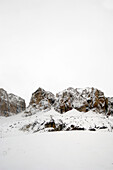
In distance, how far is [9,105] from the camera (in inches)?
2442

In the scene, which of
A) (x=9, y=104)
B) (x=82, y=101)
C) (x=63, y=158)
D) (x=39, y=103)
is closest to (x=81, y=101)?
(x=82, y=101)

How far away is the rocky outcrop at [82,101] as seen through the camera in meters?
36.8

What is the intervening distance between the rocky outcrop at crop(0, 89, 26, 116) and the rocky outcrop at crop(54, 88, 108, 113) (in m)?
33.2

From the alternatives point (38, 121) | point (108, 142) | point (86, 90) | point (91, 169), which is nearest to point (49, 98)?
point (86, 90)

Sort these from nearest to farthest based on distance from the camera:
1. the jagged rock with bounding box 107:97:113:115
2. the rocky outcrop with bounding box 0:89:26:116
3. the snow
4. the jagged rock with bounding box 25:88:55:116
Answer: the snow, the jagged rock with bounding box 107:97:113:115, the jagged rock with bounding box 25:88:55:116, the rocky outcrop with bounding box 0:89:26:116

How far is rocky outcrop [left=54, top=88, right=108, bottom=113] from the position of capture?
36812mm

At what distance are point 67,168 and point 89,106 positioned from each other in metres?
33.4

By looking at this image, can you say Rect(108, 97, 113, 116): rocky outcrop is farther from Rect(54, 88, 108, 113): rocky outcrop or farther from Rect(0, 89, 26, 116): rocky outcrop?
Rect(0, 89, 26, 116): rocky outcrop

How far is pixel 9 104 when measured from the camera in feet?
204

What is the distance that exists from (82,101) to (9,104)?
43.8 metres

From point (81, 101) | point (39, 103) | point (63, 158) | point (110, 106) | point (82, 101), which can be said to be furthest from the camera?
point (39, 103)

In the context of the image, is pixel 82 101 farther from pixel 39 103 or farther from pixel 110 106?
pixel 39 103

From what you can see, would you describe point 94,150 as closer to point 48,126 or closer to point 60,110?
point 48,126

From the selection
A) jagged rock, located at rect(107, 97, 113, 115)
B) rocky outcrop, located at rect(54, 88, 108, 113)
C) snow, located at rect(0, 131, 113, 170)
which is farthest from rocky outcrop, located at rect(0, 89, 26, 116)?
snow, located at rect(0, 131, 113, 170)
